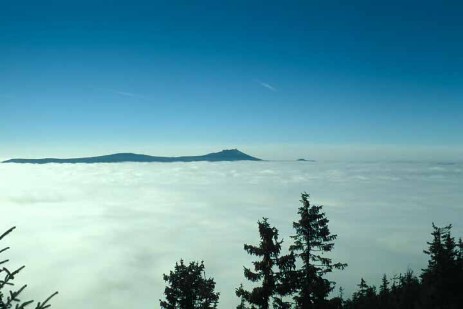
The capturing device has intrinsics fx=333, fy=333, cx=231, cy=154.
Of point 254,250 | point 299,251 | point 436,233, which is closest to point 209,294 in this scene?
point 254,250

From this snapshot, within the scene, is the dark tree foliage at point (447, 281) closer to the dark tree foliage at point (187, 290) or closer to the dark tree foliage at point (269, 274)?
the dark tree foliage at point (269, 274)

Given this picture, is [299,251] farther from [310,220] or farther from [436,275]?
[436,275]

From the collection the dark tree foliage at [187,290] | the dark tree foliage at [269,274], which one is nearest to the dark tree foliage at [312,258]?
the dark tree foliage at [269,274]

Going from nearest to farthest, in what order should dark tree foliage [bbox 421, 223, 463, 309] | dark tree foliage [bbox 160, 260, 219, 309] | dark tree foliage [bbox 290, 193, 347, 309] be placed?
dark tree foliage [bbox 290, 193, 347, 309]
dark tree foliage [bbox 160, 260, 219, 309]
dark tree foliage [bbox 421, 223, 463, 309]

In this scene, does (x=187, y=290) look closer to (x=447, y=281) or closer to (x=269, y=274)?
(x=269, y=274)

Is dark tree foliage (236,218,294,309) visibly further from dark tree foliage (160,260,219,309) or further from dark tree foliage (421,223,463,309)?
dark tree foliage (421,223,463,309)

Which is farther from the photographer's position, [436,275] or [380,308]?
[380,308]

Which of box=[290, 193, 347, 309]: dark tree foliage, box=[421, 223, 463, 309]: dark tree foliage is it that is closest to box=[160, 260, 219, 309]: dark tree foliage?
box=[290, 193, 347, 309]: dark tree foliage

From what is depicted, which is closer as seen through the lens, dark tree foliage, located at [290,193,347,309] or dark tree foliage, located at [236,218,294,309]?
Answer: dark tree foliage, located at [236,218,294,309]
